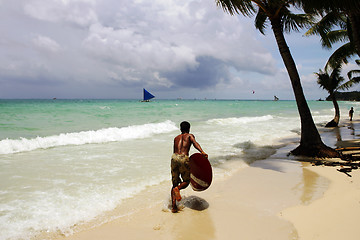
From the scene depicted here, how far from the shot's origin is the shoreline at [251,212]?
331cm

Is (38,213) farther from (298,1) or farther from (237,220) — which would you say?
(298,1)

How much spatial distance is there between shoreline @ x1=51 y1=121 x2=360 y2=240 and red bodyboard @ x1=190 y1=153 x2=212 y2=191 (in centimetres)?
41

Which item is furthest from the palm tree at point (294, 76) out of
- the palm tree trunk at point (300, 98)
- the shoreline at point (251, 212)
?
the shoreline at point (251, 212)

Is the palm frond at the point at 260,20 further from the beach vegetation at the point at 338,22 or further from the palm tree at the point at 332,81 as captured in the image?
the palm tree at the point at 332,81

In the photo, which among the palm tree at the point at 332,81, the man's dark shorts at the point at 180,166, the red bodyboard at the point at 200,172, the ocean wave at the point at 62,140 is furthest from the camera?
the palm tree at the point at 332,81

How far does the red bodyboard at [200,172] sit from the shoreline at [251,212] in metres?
0.41

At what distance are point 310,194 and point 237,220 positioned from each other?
186 centimetres

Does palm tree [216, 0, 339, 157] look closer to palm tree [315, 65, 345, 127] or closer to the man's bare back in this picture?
the man's bare back

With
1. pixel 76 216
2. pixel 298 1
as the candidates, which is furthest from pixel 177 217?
pixel 298 1

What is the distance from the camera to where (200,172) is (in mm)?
4145

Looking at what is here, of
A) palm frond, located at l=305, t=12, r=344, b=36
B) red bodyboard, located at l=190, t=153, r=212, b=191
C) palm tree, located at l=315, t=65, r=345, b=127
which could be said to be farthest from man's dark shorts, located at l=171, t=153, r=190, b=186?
palm tree, located at l=315, t=65, r=345, b=127

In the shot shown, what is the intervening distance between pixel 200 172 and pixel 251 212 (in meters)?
1.04

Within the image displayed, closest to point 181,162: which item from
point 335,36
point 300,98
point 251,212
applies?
point 251,212

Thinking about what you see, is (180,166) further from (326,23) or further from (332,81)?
(332,81)
